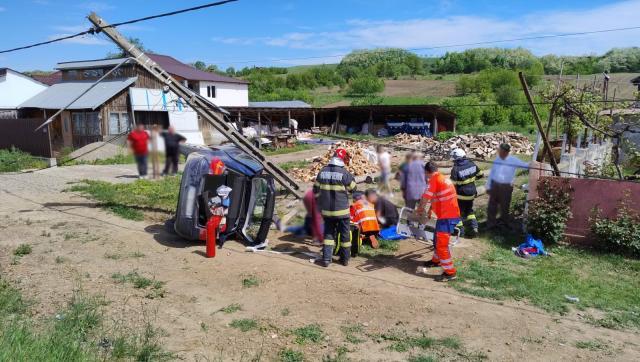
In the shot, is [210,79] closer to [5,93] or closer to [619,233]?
[5,93]

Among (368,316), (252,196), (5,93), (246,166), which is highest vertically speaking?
(5,93)

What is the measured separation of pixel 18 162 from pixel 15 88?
19.9 m

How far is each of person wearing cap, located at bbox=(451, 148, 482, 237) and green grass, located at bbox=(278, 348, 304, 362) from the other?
12.5 feet

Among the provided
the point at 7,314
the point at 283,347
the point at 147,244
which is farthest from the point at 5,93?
the point at 283,347

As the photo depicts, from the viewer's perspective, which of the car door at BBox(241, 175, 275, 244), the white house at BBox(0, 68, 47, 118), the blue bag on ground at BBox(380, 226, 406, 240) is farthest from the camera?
the white house at BBox(0, 68, 47, 118)

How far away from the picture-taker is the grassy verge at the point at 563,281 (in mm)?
8273

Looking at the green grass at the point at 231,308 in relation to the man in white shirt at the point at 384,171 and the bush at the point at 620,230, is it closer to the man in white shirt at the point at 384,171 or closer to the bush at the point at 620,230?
the man in white shirt at the point at 384,171

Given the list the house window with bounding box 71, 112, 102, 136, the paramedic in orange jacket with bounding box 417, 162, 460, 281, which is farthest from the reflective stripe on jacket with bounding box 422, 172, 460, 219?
the house window with bounding box 71, 112, 102, 136

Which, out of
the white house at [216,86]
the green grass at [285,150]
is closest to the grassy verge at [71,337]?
the green grass at [285,150]

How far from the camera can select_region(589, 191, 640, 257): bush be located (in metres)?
10.7

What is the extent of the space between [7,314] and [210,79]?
1496 inches

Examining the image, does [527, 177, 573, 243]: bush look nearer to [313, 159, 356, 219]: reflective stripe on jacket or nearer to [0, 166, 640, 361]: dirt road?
[0, 166, 640, 361]: dirt road

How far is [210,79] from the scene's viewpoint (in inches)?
1714

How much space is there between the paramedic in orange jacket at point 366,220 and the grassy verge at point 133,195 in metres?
6.53
